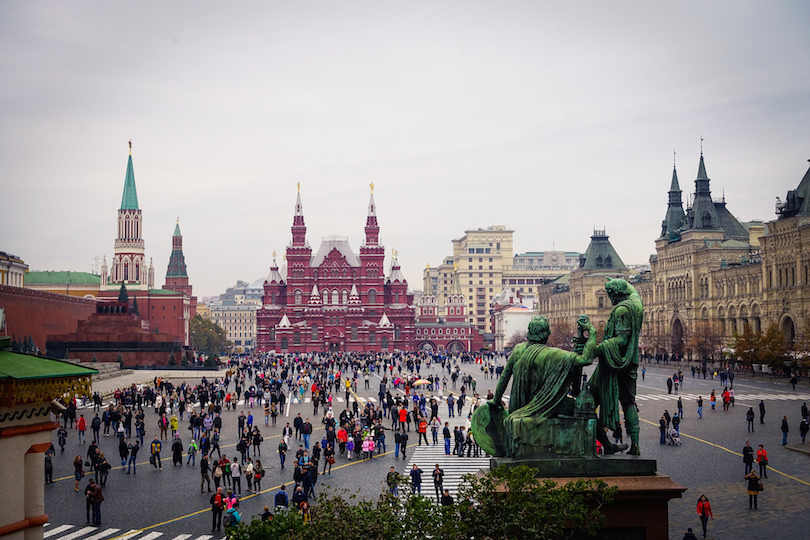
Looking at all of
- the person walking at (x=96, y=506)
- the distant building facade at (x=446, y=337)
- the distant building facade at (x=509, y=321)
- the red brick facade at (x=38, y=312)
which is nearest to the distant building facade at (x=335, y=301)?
the distant building facade at (x=446, y=337)

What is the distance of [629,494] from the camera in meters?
11.1

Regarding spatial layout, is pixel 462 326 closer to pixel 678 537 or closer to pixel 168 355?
pixel 168 355

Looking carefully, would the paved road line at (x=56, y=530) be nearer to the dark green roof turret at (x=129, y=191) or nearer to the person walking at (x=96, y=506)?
the person walking at (x=96, y=506)

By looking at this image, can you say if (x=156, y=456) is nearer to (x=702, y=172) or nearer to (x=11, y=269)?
(x=11, y=269)

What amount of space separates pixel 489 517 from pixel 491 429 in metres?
2.27

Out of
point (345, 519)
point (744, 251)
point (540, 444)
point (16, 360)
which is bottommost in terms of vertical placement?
point (345, 519)

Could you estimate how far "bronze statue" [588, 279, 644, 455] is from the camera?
11.9m

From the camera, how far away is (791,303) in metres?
67.6

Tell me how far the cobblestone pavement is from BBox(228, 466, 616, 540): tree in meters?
3.89

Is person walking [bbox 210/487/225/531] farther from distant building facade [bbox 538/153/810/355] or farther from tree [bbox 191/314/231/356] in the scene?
tree [bbox 191/314/231/356]

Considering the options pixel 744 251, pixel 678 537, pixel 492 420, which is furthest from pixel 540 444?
pixel 744 251

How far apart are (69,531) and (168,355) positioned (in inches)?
2561

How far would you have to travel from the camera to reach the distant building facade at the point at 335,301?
122 meters

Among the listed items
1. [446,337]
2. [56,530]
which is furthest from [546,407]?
[446,337]
